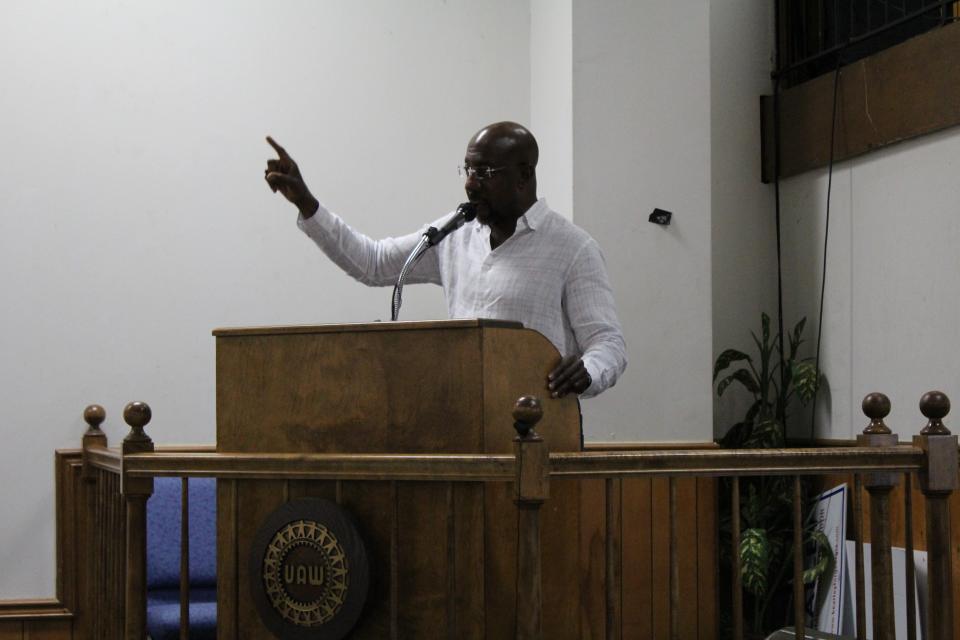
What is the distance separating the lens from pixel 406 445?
2.13m

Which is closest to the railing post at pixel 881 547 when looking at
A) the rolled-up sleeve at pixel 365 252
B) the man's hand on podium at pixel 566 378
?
the man's hand on podium at pixel 566 378

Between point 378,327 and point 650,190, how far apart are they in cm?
230

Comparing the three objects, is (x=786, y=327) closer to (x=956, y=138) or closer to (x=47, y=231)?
(x=956, y=138)

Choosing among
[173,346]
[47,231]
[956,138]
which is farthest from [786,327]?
[47,231]

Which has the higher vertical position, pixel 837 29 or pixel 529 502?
pixel 837 29

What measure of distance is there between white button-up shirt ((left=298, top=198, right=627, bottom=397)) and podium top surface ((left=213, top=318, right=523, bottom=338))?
1.55 feet

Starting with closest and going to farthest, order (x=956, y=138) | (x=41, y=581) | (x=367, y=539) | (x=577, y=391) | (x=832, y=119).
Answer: (x=367, y=539) < (x=577, y=391) < (x=956, y=138) < (x=41, y=581) < (x=832, y=119)

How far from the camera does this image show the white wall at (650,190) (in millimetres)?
4172

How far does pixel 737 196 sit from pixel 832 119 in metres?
0.52

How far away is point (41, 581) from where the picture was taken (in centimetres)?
396

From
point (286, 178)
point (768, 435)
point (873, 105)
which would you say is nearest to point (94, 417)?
point (286, 178)

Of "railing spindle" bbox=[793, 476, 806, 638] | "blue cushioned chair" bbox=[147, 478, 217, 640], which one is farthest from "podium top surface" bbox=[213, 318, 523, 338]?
"blue cushioned chair" bbox=[147, 478, 217, 640]

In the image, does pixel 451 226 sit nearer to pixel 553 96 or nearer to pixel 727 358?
pixel 553 96

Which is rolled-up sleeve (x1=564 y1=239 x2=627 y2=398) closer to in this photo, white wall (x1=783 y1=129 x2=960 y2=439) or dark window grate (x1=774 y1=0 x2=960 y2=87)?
white wall (x1=783 y1=129 x2=960 y2=439)
